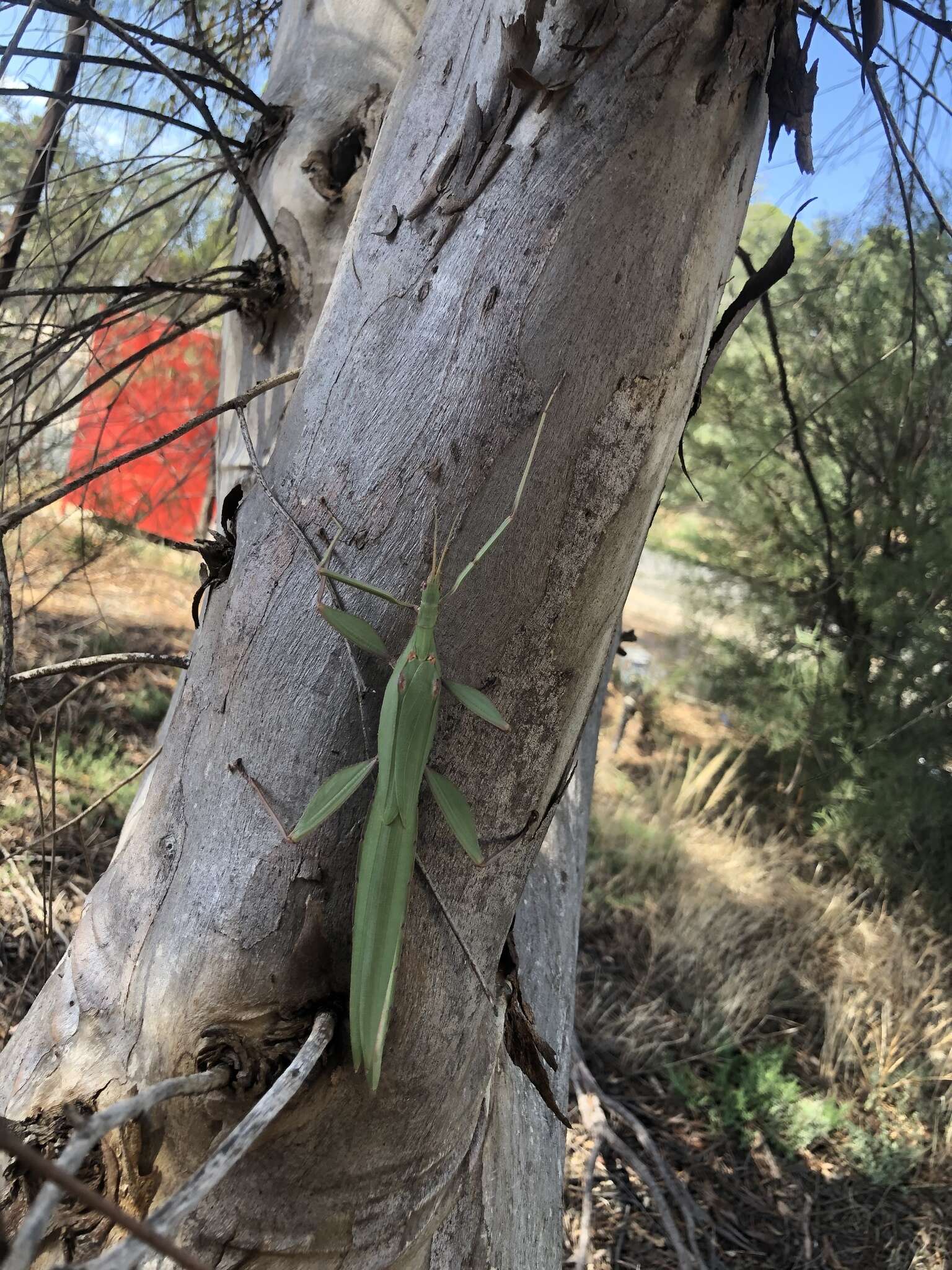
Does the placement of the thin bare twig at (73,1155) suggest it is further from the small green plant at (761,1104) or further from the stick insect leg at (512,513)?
the small green plant at (761,1104)

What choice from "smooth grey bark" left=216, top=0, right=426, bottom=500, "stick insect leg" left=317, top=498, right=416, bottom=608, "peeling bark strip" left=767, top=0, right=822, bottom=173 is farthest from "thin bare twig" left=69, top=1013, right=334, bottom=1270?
"peeling bark strip" left=767, top=0, right=822, bottom=173

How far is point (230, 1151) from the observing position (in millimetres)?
741

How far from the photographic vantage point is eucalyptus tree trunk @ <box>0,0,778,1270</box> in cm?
101

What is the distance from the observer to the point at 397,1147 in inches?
42.1

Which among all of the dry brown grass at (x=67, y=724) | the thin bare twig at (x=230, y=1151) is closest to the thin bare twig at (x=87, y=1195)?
the thin bare twig at (x=230, y=1151)

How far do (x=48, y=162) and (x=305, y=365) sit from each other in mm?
1208

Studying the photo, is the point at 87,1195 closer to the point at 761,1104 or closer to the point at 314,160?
the point at 314,160

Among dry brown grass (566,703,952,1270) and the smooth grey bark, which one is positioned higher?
the smooth grey bark

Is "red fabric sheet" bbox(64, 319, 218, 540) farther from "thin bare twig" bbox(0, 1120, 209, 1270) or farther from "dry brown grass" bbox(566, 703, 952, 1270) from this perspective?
"dry brown grass" bbox(566, 703, 952, 1270)

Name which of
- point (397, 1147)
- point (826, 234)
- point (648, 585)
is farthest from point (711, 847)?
point (648, 585)

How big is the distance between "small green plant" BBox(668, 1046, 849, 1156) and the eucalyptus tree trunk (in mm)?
3142

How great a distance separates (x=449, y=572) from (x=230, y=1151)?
65 centimetres

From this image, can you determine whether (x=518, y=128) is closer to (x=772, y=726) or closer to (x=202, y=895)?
(x=202, y=895)

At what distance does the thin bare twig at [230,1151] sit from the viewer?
1.98 feet
